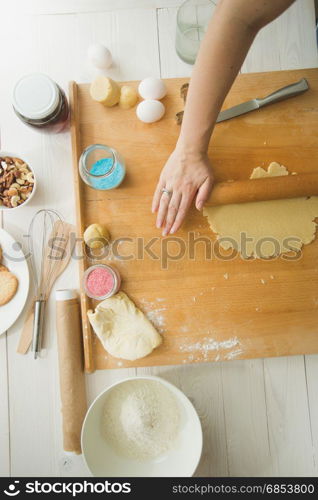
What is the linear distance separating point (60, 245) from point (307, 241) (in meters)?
0.54

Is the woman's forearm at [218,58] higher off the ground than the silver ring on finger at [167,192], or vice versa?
the woman's forearm at [218,58]

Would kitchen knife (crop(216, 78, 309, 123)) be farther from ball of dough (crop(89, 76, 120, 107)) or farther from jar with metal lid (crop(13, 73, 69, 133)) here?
jar with metal lid (crop(13, 73, 69, 133))

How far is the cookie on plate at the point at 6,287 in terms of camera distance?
0.75 m

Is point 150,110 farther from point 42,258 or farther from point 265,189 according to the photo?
point 42,258

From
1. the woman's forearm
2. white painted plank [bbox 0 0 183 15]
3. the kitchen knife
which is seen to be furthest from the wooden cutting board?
white painted plank [bbox 0 0 183 15]

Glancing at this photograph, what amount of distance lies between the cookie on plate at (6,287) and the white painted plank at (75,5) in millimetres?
633

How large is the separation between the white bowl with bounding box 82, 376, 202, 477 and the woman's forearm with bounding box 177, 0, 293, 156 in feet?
1.55

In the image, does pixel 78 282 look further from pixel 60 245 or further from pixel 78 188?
pixel 78 188

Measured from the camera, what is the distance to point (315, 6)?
86 centimetres

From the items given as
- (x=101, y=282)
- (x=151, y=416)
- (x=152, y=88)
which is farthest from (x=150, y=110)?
(x=151, y=416)

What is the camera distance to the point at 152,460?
0.72m

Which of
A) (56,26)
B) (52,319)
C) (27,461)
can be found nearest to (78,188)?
(52,319)

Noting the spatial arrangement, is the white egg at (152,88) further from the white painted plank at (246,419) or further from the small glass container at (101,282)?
the white painted plank at (246,419)

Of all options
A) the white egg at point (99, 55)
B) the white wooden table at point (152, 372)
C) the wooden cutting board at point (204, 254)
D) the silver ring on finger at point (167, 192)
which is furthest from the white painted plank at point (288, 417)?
the white egg at point (99, 55)
